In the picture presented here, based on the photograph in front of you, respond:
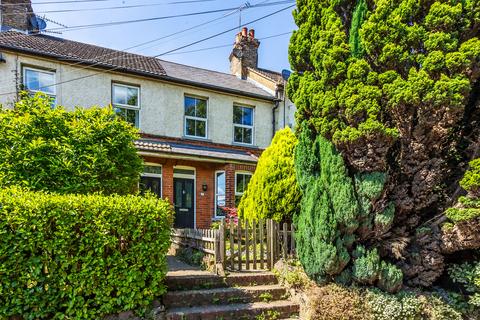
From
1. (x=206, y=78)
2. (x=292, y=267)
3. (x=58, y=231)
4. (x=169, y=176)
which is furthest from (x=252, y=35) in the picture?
(x=58, y=231)

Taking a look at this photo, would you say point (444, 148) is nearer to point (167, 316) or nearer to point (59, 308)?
point (167, 316)

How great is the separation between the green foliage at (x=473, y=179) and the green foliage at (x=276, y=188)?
3.08 m

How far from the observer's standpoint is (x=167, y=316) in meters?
4.50

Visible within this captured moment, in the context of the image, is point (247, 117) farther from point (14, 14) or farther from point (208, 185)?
point (14, 14)

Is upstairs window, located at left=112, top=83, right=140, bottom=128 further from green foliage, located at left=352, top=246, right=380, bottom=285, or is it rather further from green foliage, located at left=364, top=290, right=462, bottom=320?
green foliage, located at left=364, top=290, right=462, bottom=320

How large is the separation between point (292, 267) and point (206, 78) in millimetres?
10694

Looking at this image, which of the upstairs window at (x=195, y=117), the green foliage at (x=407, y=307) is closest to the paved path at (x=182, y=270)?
the green foliage at (x=407, y=307)

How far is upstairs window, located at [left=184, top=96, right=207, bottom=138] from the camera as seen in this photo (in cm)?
1289

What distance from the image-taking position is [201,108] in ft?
43.4

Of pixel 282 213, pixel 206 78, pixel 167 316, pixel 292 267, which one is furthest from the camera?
pixel 206 78

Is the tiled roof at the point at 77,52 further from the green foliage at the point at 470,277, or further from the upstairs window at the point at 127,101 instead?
the green foliage at the point at 470,277

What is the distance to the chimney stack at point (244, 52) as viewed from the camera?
53.7 ft

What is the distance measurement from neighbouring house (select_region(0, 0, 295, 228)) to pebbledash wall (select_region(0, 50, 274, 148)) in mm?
30

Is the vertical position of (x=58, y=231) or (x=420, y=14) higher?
(x=420, y=14)
